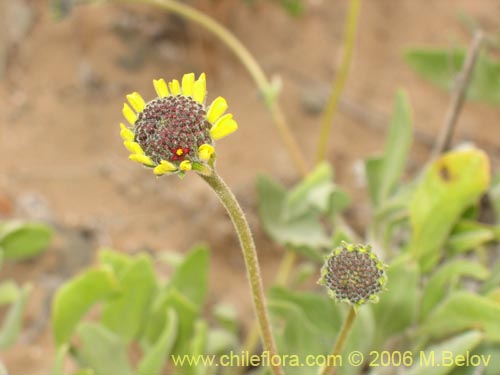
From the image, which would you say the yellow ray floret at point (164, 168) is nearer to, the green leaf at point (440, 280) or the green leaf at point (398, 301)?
the green leaf at point (398, 301)

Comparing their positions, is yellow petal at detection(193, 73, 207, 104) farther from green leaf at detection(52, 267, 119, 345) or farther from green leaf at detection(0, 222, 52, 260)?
green leaf at detection(0, 222, 52, 260)

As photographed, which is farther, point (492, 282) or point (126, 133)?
point (492, 282)

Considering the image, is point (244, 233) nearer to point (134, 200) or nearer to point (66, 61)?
point (134, 200)

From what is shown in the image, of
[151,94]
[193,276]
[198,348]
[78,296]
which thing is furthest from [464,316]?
[151,94]

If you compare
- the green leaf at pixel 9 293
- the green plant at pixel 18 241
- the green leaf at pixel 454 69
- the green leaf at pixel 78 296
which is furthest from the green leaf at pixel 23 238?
the green leaf at pixel 454 69

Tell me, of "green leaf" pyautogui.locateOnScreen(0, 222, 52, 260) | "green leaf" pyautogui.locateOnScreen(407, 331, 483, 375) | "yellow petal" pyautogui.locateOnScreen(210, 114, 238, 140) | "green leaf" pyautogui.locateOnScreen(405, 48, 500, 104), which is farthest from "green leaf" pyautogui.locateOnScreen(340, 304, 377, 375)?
"green leaf" pyautogui.locateOnScreen(405, 48, 500, 104)

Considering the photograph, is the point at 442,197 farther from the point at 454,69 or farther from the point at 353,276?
the point at 454,69
